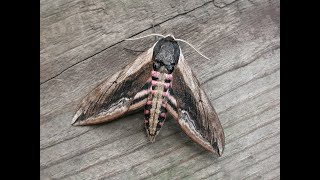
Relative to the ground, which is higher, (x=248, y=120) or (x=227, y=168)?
(x=248, y=120)

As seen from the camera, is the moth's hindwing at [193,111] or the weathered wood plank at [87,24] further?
the moth's hindwing at [193,111]

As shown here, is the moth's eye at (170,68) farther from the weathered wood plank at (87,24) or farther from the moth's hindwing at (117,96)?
the weathered wood plank at (87,24)

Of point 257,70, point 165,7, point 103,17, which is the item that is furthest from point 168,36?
point 257,70

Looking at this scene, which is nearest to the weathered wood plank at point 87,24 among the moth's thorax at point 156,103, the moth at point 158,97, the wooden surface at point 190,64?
the wooden surface at point 190,64

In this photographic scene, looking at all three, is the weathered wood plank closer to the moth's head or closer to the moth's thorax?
the moth's head

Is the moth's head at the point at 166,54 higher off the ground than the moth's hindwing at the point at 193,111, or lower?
higher

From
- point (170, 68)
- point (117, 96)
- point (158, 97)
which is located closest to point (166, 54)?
point (170, 68)

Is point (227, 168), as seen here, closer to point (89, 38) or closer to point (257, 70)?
point (257, 70)

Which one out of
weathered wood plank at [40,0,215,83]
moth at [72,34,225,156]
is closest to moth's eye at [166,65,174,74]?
moth at [72,34,225,156]
